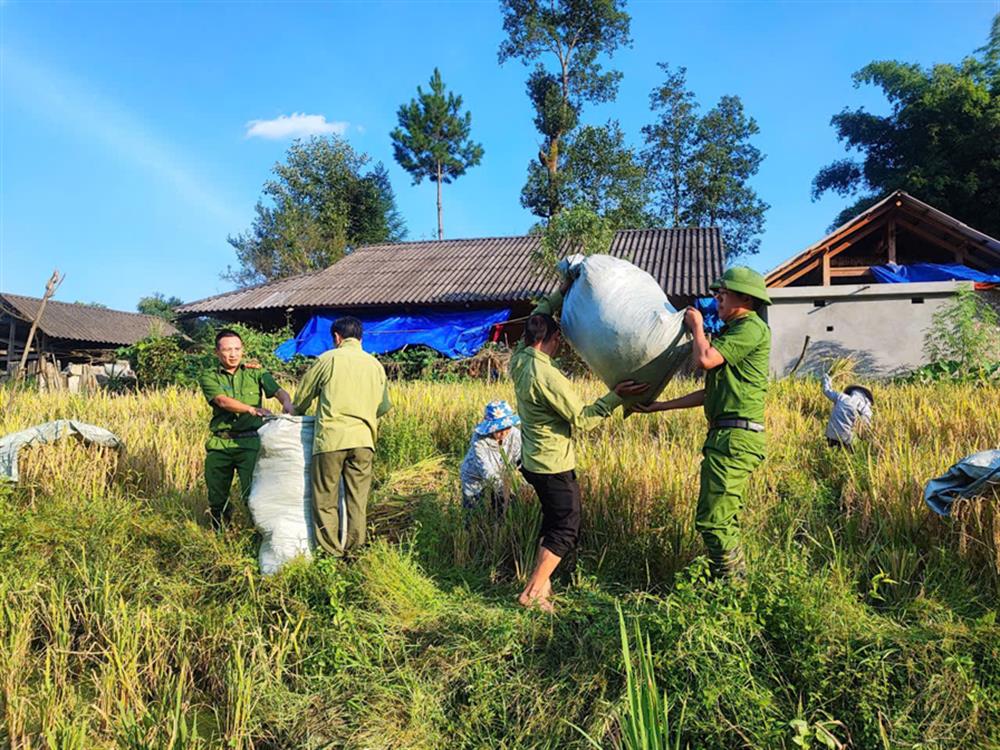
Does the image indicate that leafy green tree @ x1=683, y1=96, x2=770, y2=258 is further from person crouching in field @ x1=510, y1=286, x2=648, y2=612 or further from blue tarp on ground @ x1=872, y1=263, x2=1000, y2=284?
person crouching in field @ x1=510, y1=286, x2=648, y2=612

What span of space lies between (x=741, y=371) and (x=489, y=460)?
1.86 m

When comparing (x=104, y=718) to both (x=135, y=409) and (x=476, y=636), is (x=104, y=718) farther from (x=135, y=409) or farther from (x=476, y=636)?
(x=135, y=409)

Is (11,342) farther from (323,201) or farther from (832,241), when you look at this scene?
(832,241)

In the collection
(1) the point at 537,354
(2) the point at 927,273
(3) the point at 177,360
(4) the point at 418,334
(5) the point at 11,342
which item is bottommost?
(1) the point at 537,354

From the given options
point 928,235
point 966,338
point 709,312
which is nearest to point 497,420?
point 709,312

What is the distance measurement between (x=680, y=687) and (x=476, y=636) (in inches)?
35.7

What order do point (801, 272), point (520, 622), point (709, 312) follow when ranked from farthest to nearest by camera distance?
1. point (801, 272)
2. point (709, 312)
3. point (520, 622)

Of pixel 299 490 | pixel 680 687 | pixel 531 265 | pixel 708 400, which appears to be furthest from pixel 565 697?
pixel 531 265

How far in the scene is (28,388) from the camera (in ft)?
29.4

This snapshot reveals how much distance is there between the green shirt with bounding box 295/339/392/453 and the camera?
133 inches

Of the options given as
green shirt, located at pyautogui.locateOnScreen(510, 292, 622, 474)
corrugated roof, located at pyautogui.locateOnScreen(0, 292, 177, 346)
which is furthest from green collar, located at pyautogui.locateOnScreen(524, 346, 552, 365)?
corrugated roof, located at pyautogui.locateOnScreen(0, 292, 177, 346)

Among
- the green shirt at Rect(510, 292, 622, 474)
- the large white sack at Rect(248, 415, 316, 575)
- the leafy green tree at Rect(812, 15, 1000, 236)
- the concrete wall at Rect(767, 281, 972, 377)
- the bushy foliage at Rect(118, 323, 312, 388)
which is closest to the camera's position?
the green shirt at Rect(510, 292, 622, 474)

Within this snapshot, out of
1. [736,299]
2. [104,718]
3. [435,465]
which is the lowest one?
[104,718]

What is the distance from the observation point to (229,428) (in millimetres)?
3998
